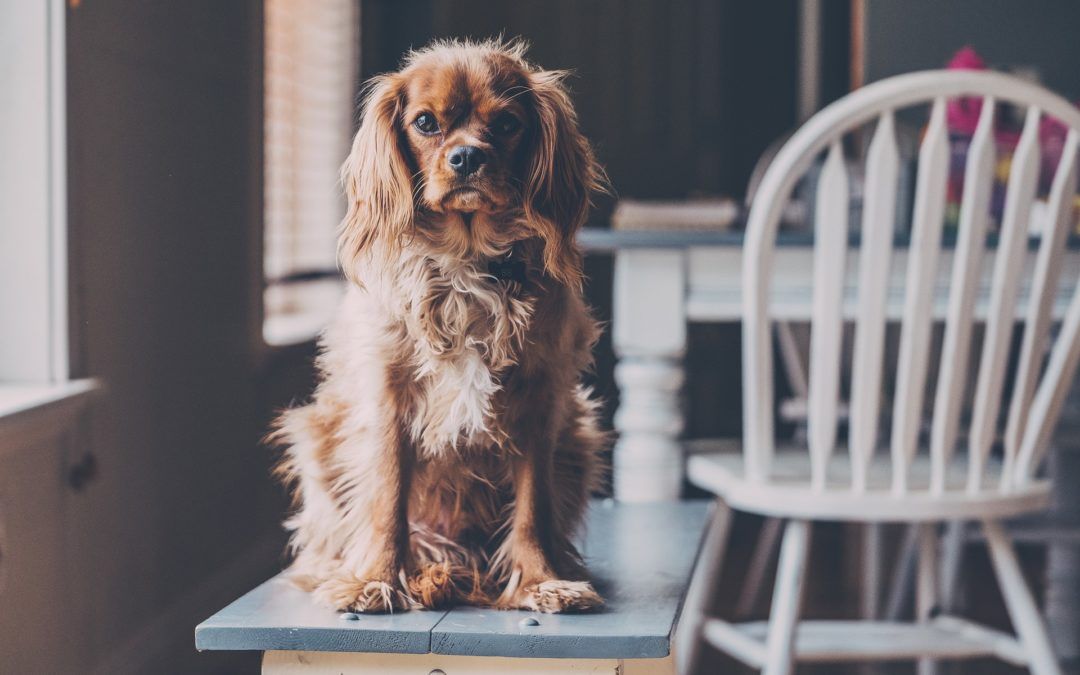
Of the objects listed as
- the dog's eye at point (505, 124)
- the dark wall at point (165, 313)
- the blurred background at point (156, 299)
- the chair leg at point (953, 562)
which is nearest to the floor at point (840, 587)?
the blurred background at point (156, 299)

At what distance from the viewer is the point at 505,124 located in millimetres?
823

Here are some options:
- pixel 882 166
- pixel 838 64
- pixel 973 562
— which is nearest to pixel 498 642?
pixel 882 166

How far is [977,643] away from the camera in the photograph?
167 centimetres

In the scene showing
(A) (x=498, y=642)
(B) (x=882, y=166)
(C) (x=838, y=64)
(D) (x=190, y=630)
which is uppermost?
(C) (x=838, y=64)

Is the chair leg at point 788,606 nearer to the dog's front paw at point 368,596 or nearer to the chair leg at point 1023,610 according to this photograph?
the chair leg at point 1023,610

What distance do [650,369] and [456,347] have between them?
877 millimetres

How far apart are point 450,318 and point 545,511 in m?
0.18

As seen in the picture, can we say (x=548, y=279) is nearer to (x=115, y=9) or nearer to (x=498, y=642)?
(x=498, y=642)

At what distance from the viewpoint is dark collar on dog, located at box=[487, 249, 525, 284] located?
2.85ft

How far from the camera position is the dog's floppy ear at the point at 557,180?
84 centimetres

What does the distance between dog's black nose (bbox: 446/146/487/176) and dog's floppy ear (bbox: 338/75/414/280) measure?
0.06 metres

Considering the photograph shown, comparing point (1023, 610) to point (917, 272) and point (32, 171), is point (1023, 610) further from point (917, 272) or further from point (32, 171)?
point (32, 171)

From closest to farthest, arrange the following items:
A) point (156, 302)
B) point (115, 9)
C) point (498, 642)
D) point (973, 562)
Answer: point (498, 642) < point (115, 9) < point (156, 302) < point (973, 562)

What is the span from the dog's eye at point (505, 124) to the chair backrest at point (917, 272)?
66 cm
